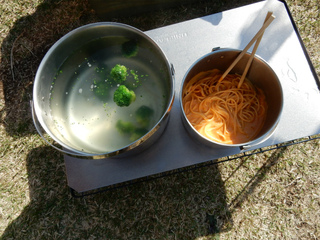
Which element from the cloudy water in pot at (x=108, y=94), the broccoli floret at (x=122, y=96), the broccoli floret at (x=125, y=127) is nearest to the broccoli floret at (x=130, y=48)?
the cloudy water in pot at (x=108, y=94)

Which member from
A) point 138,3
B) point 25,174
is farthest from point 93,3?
point 25,174

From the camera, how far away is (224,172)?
8.03 ft

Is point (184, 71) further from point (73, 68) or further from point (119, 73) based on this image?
point (73, 68)

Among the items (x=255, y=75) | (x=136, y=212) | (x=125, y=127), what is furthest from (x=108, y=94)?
(x=136, y=212)

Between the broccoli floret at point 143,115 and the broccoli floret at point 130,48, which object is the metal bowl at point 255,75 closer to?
the broccoli floret at point 143,115

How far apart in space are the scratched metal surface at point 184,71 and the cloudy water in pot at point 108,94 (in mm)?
198

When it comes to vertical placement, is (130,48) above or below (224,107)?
above

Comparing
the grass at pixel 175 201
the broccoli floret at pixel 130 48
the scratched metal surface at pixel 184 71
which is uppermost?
the broccoli floret at pixel 130 48

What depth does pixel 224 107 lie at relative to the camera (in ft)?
5.82

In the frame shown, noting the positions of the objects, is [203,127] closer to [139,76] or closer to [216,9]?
[139,76]

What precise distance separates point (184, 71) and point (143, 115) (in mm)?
480

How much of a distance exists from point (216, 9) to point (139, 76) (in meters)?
1.55

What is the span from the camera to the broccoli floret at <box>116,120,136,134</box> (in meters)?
1.76

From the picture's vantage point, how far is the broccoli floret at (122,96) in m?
1.71
